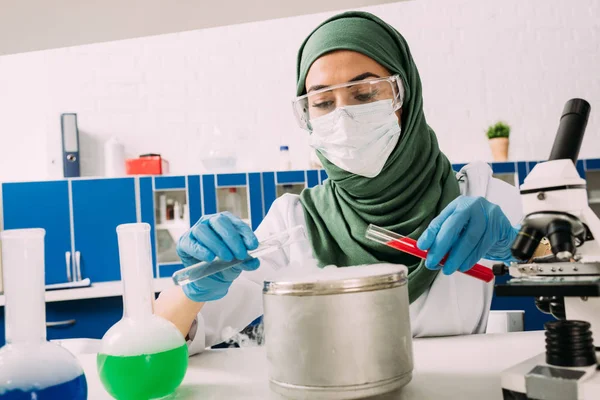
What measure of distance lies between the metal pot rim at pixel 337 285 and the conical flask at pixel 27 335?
0.25 m

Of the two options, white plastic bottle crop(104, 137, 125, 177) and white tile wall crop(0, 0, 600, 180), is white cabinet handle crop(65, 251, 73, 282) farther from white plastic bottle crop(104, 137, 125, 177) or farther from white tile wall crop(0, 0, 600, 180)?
white tile wall crop(0, 0, 600, 180)

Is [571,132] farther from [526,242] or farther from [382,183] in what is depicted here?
[382,183]

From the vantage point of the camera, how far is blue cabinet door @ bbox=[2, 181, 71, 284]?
10.4ft

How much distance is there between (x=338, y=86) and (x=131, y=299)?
35.6 inches

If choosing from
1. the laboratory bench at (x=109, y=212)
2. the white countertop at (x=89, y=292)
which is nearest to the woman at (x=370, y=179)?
the white countertop at (x=89, y=292)

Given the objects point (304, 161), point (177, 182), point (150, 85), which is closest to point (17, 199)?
point (177, 182)

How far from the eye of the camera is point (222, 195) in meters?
3.47

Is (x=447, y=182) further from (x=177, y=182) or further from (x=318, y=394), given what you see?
(x=177, y=182)

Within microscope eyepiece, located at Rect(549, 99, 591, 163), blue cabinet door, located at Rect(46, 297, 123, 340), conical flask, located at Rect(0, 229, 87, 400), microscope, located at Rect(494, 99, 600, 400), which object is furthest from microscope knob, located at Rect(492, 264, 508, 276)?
blue cabinet door, located at Rect(46, 297, 123, 340)

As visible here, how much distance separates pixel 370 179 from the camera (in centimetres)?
145

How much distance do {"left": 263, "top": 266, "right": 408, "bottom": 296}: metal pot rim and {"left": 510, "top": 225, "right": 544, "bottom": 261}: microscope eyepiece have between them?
0.49ft

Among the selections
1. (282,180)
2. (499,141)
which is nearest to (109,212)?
(282,180)

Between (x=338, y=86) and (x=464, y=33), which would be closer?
(x=338, y=86)

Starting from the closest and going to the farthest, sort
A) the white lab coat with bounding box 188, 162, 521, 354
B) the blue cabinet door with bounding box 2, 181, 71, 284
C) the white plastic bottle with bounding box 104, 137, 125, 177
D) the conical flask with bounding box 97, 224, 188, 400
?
the conical flask with bounding box 97, 224, 188, 400 < the white lab coat with bounding box 188, 162, 521, 354 < the blue cabinet door with bounding box 2, 181, 71, 284 < the white plastic bottle with bounding box 104, 137, 125, 177
